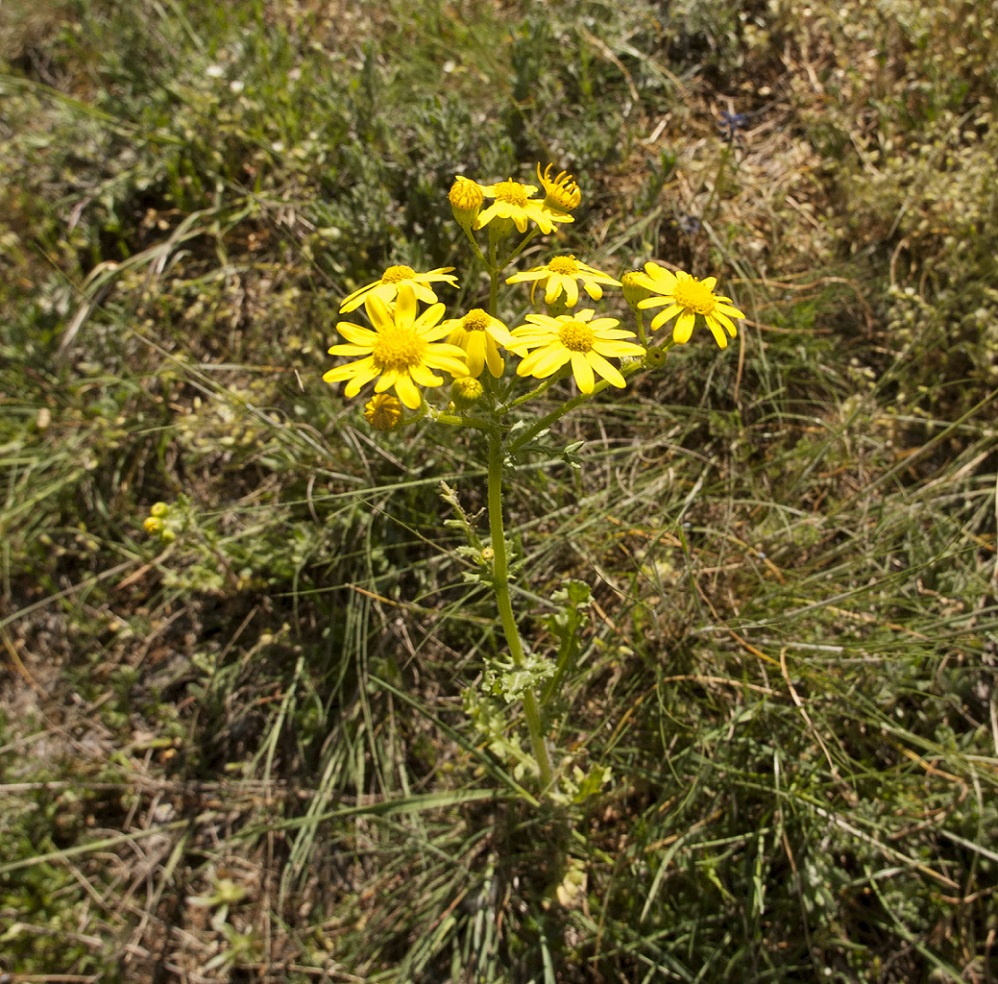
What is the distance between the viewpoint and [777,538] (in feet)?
9.32

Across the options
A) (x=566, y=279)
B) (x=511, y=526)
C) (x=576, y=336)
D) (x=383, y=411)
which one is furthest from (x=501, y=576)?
(x=511, y=526)

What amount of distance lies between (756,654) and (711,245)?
5.68 ft

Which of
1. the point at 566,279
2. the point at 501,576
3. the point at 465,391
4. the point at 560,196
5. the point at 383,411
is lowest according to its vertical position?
the point at 501,576

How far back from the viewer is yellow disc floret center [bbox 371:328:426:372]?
1.69 meters

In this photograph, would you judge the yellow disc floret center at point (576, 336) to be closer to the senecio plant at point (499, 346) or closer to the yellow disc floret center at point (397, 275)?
the senecio plant at point (499, 346)

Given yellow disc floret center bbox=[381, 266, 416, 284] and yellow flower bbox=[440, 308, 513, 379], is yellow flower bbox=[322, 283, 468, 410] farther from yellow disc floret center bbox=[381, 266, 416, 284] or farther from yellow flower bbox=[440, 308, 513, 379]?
yellow disc floret center bbox=[381, 266, 416, 284]

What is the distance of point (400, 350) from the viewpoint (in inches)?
67.0

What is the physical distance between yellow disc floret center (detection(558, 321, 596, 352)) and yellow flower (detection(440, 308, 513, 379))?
0.13 meters

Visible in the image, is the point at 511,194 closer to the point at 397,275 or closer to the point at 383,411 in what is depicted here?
the point at 397,275

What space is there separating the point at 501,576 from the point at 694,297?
820mm

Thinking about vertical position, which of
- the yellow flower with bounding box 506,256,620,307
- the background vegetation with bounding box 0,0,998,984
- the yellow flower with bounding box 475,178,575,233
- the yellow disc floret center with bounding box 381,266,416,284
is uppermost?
the yellow flower with bounding box 475,178,575,233

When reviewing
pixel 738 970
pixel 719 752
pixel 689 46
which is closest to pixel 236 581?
pixel 719 752

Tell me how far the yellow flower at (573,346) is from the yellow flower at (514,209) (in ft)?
0.96

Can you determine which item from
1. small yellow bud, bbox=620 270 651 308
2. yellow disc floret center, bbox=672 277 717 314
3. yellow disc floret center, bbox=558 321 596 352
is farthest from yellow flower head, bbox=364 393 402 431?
yellow disc floret center, bbox=672 277 717 314
